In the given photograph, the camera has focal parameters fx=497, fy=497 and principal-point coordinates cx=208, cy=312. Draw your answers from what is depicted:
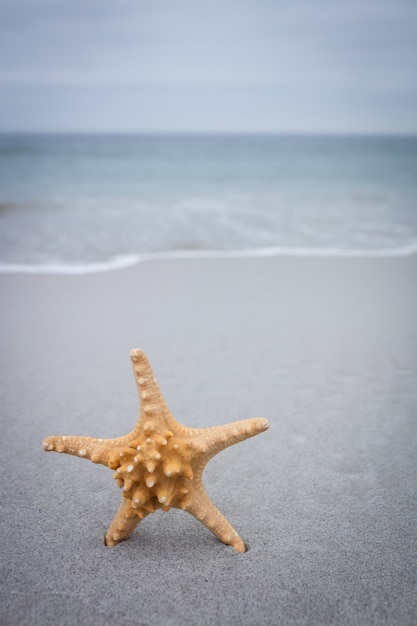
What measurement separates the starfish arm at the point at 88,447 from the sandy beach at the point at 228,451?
52 cm

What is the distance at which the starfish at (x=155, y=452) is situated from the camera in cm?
202

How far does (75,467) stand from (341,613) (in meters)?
1.63

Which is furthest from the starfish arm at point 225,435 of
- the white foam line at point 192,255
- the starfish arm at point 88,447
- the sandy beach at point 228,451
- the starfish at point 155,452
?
the white foam line at point 192,255

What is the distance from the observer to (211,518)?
2.21 metres

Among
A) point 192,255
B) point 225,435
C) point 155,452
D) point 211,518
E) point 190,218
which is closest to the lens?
point 155,452

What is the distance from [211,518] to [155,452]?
1.55 ft

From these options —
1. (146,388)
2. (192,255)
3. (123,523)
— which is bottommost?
(123,523)

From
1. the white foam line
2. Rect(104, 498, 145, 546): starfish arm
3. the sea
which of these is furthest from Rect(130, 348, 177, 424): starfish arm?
the sea

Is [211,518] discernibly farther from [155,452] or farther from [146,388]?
[146,388]

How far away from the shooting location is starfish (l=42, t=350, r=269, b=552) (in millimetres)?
2016

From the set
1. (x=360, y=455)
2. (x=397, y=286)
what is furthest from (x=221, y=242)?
(x=360, y=455)

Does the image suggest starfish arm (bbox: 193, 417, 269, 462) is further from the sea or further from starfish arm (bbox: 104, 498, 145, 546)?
the sea

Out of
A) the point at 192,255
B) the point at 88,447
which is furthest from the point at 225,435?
the point at 192,255

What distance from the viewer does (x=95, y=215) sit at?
11555mm
